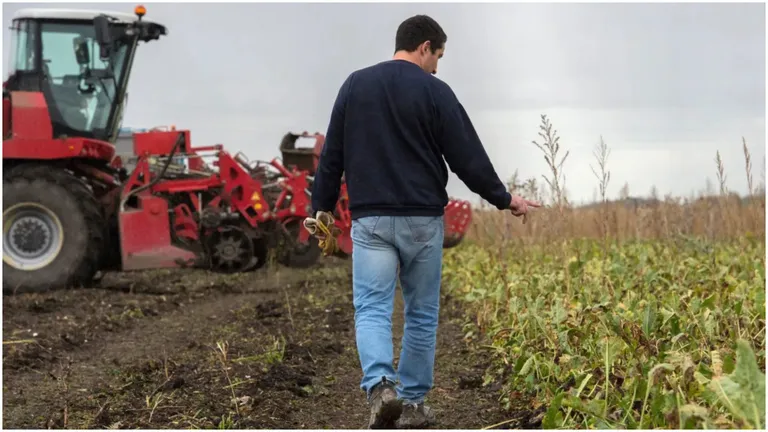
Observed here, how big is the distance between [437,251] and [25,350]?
3.32m

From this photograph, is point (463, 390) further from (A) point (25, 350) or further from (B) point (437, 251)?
(A) point (25, 350)

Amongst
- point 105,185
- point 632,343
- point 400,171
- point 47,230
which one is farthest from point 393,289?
point 105,185

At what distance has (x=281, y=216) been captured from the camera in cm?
971

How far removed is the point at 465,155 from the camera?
12.6 feet

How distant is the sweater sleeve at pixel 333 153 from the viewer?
3.89 metres

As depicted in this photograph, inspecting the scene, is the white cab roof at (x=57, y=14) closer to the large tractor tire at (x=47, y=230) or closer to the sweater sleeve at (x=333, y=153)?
the large tractor tire at (x=47, y=230)

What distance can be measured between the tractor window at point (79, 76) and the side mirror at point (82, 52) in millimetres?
24

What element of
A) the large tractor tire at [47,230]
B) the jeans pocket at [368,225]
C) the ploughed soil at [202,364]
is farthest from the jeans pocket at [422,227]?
the large tractor tire at [47,230]

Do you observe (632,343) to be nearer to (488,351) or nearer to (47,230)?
(488,351)

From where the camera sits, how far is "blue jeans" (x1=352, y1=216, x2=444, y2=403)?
3.73m

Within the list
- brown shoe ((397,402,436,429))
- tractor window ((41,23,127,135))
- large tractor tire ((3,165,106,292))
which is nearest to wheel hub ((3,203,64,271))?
large tractor tire ((3,165,106,292))

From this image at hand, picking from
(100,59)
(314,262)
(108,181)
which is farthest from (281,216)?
(100,59)

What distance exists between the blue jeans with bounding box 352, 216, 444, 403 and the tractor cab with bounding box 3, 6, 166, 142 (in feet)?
23.2

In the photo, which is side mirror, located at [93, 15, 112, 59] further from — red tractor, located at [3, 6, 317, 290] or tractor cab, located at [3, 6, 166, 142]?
tractor cab, located at [3, 6, 166, 142]
